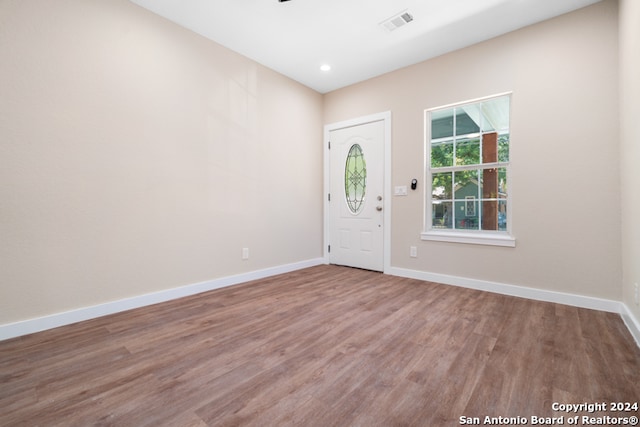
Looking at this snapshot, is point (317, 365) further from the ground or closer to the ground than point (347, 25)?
closer to the ground

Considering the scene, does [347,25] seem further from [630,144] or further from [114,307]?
[114,307]

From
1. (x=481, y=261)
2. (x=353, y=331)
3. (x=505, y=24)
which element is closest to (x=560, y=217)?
(x=481, y=261)

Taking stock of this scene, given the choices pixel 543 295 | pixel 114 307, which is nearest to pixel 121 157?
pixel 114 307

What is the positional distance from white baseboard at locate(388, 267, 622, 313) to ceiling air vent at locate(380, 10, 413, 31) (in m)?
2.83

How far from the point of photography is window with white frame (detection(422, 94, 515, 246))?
313 cm

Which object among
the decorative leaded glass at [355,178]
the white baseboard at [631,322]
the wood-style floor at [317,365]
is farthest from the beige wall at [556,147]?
the decorative leaded glass at [355,178]

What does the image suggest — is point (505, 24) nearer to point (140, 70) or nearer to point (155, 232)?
point (140, 70)

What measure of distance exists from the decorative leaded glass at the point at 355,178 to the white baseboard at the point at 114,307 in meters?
1.63

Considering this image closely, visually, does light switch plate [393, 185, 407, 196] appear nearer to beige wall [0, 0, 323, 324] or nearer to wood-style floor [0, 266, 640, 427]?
wood-style floor [0, 266, 640, 427]

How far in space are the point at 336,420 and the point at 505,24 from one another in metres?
3.75

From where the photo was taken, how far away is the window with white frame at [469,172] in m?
3.13

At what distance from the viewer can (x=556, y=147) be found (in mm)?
2752

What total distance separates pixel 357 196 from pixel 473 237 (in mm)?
1683

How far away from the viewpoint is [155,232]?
2.76 m
